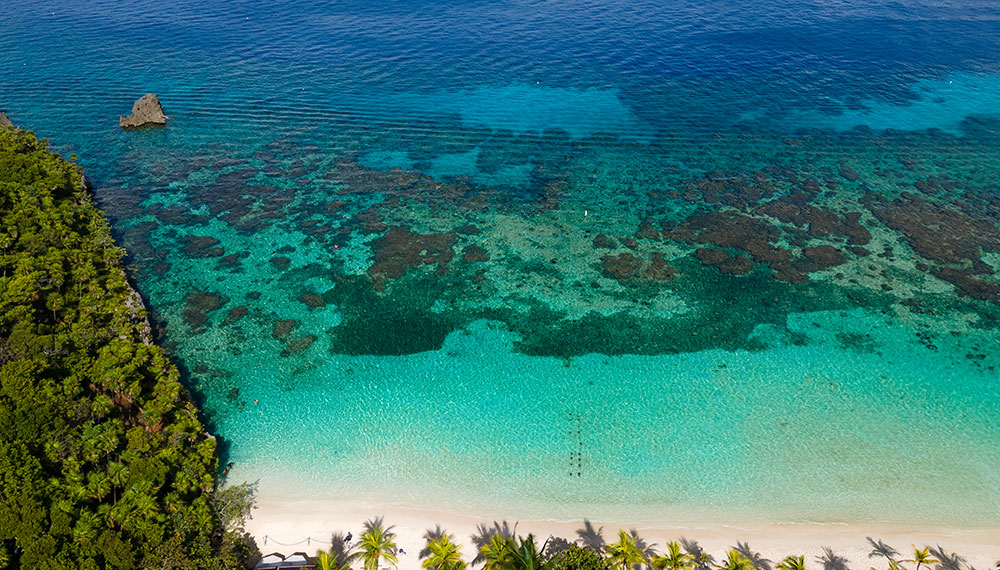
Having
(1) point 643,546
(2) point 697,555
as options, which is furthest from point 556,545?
(2) point 697,555

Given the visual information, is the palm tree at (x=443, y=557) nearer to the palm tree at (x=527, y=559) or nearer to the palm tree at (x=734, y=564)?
the palm tree at (x=527, y=559)

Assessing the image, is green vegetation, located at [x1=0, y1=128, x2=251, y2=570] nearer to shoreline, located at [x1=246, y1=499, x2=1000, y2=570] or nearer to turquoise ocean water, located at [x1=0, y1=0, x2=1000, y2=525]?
shoreline, located at [x1=246, y1=499, x2=1000, y2=570]

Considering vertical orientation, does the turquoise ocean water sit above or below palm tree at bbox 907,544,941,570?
above

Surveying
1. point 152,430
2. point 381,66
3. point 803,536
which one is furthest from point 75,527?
point 381,66

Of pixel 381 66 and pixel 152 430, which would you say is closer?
pixel 152 430

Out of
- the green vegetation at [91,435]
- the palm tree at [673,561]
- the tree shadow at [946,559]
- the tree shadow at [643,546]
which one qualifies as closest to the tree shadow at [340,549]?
the green vegetation at [91,435]

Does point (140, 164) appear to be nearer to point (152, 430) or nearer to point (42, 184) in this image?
point (42, 184)

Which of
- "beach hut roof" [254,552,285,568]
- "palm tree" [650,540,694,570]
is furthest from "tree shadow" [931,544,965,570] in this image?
"beach hut roof" [254,552,285,568]
